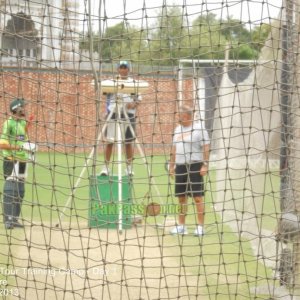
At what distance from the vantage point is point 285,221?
15.0ft

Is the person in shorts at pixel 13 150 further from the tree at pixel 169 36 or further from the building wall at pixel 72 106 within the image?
the tree at pixel 169 36

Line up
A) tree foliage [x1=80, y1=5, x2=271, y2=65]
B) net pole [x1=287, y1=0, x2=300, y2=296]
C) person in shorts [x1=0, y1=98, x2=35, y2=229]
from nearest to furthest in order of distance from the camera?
tree foliage [x1=80, y1=5, x2=271, y2=65]
net pole [x1=287, y1=0, x2=300, y2=296]
person in shorts [x1=0, y1=98, x2=35, y2=229]

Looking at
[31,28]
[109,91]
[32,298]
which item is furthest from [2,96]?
[109,91]

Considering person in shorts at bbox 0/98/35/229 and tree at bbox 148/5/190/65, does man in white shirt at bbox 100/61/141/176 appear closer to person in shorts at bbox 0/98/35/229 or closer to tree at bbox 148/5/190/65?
tree at bbox 148/5/190/65

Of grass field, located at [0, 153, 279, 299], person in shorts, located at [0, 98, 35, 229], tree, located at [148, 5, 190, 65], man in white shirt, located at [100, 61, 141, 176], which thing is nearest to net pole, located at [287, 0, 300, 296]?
grass field, located at [0, 153, 279, 299]

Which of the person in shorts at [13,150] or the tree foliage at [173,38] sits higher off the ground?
the tree foliage at [173,38]

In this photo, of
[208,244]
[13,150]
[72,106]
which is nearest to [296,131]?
[208,244]

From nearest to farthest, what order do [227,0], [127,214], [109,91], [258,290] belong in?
1. [227,0]
2. [258,290]
3. [109,91]
4. [127,214]

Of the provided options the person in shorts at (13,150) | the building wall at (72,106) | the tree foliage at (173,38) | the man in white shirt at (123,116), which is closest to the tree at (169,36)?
the tree foliage at (173,38)

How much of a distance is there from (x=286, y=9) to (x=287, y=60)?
375mm

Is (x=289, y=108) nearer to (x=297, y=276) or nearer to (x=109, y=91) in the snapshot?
(x=297, y=276)

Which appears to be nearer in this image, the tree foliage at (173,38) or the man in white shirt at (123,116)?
the tree foliage at (173,38)

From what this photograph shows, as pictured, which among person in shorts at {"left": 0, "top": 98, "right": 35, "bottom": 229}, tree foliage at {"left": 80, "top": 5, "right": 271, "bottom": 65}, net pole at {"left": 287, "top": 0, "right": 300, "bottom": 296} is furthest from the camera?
person in shorts at {"left": 0, "top": 98, "right": 35, "bottom": 229}

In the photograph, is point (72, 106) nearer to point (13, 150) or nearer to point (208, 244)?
point (13, 150)
